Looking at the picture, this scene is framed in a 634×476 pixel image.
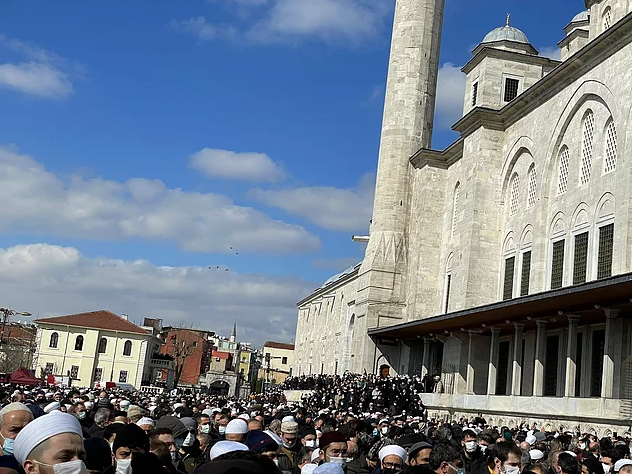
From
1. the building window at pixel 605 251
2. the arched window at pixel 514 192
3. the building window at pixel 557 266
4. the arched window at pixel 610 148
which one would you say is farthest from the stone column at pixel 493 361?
the arched window at pixel 610 148

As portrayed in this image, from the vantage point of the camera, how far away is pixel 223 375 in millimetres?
86938

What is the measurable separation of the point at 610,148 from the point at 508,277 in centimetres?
916

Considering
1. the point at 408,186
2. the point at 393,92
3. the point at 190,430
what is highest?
the point at 393,92

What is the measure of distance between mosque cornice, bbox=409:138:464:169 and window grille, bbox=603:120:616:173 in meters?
15.0

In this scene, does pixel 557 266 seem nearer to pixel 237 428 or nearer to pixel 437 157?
pixel 437 157

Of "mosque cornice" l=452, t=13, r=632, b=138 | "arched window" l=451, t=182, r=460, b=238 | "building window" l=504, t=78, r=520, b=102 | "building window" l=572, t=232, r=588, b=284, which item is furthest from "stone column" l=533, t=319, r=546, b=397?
"building window" l=504, t=78, r=520, b=102

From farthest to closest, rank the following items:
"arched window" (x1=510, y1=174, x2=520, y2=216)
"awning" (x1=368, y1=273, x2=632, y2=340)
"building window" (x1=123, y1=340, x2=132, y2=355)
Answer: "building window" (x1=123, y1=340, x2=132, y2=355) < "arched window" (x1=510, y1=174, x2=520, y2=216) < "awning" (x1=368, y1=273, x2=632, y2=340)

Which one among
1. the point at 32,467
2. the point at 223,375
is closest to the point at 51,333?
the point at 223,375

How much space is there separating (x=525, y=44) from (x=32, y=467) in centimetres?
4111

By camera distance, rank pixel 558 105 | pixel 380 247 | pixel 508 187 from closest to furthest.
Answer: pixel 558 105 < pixel 508 187 < pixel 380 247

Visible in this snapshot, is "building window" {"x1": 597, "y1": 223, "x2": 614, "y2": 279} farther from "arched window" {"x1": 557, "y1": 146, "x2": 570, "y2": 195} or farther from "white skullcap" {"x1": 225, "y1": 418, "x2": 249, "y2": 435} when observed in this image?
"white skullcap" {"x1": 225, "y1": 418, "x2": 249, "y2": 435}

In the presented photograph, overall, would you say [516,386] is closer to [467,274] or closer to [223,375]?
[467,274]

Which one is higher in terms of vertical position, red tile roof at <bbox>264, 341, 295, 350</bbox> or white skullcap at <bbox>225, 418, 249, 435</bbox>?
red tile roof at <bbox>264, 341, 295, 350</bbox>

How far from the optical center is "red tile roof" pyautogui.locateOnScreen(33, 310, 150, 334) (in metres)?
72.8
